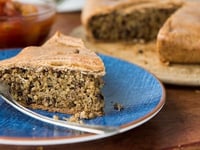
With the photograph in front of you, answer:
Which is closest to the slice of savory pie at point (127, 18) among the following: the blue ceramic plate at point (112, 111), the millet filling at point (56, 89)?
the blue ceramic plate at point (112, 111)

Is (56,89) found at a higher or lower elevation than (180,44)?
lower

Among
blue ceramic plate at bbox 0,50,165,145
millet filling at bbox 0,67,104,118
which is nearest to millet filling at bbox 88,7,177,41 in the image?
blue ceramic plate at bbox 0,50,165,145

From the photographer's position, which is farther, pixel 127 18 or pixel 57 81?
pixel 127 18

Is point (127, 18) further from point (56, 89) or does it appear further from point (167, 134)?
point (167, 134)

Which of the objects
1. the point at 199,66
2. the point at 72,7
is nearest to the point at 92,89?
the point at 199,66

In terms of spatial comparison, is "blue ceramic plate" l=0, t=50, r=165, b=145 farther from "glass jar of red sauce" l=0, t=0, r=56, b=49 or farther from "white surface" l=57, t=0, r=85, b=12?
"white surface" l=57, t=0, r=85, b=12

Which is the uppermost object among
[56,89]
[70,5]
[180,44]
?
[70,5]

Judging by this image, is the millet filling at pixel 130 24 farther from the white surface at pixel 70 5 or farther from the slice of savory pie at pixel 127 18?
the white surface at pixel 70 5

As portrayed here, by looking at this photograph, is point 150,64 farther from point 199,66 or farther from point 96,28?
point 96,28

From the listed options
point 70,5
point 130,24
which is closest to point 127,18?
point 130,24
